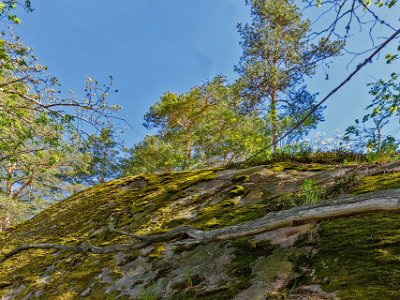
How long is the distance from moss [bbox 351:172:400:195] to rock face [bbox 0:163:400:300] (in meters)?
0.01

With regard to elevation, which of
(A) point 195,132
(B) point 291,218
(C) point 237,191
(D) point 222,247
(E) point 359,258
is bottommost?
(E) point 359,258

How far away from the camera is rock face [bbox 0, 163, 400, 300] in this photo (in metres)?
1.92

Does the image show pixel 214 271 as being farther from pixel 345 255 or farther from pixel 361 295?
pixel 361 295

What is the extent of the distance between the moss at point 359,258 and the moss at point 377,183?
20.3 inches

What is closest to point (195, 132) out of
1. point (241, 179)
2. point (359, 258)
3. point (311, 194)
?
point (241, 179)

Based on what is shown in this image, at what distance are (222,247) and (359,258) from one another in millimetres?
1288

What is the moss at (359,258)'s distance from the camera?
1610mm

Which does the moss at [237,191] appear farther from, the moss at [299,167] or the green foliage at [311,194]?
the green foliage at [311,194]

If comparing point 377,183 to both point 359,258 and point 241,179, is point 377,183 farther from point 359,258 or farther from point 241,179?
point 241,179

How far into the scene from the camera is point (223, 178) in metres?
4.95

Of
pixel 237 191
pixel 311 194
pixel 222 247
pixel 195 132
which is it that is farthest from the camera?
pixel 195 132

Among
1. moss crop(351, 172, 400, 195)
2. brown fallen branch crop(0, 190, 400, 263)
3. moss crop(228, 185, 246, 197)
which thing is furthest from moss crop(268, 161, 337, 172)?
brown fallen branch crop(0, 190, 400, 263)

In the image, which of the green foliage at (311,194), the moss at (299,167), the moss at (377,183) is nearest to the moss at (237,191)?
the moss at (299,167)

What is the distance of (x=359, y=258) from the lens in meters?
1.89
